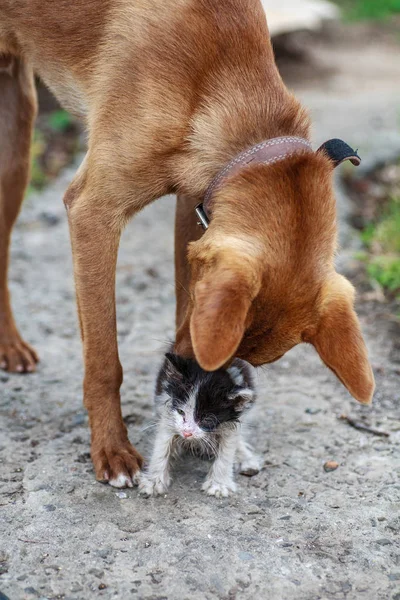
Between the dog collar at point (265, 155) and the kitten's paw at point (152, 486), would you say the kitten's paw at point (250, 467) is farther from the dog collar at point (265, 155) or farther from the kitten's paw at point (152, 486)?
the dog collar at point (265, 155)

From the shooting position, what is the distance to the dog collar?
3.19 metres

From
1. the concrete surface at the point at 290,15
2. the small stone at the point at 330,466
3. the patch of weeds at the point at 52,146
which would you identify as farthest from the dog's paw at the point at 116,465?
the concrete surface at the point at 290,15

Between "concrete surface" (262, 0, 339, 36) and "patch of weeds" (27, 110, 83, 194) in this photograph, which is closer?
"patch of weeds" (27, 110, 83, 194)

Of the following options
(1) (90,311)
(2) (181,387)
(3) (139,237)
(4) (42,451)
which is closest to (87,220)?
(1) (90,311)

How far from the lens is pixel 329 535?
3.33 m

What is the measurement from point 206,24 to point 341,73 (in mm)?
8036

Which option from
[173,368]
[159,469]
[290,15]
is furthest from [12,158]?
[290,15]

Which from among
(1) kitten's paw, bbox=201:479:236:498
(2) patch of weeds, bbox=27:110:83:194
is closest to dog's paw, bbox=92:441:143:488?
(1) kitten's paw, bbox=201:479:236:498

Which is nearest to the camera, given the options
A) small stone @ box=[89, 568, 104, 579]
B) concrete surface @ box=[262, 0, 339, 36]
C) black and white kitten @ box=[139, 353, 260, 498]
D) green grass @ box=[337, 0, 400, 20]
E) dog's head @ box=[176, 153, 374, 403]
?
dog's head @ box=[176, 153, 374, 403]

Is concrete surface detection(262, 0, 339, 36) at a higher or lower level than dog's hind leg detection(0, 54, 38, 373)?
higher

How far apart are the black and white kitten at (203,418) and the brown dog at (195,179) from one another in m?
0.13

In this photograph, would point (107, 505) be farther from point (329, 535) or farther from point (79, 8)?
point (79, 8)

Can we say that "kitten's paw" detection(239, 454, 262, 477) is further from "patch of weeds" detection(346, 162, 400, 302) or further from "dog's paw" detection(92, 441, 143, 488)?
Result: "patch of weeds" detection(346, 162, 400, 302)

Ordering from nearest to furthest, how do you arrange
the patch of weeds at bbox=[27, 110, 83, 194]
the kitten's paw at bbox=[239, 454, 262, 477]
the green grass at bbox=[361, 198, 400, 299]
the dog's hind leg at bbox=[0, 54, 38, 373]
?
the kitten's paw at bbox=[239, 454, 262, 477]
the dog's hind leg at bbox=[0, 54, 38, 373]
the green grass at bbox=[361, 198, 400, 299]
the patch of weeds at bbox=[27, 110, 83, 194]
